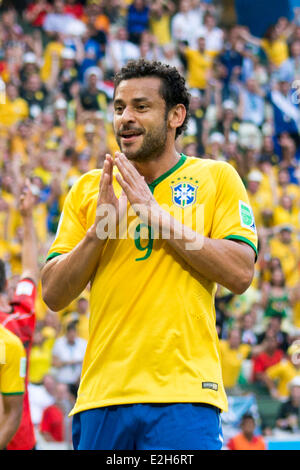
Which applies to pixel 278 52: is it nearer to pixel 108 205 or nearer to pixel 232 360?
pixel 232 360

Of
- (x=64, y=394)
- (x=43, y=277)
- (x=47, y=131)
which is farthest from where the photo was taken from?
(x=47, y=131)

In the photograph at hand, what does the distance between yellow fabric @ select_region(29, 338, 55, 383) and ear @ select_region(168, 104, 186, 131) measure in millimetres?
7513

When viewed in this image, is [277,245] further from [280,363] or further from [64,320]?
[64,320]

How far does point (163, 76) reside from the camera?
3.83 metres

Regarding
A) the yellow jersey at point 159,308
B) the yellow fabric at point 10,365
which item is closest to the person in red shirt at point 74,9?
the yellow fabric at point 10,365

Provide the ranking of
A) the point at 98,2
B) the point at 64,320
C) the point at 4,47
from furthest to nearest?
1. the point at 98,2
2. the point at 4,47
3. the point at 64,320

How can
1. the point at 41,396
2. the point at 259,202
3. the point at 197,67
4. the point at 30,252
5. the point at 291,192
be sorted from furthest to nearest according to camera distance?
the point at 197,67 < the point at 291,192 < the point at 259,202 < the point at 41,396 < the point at 30,252

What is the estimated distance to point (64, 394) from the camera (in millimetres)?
10242

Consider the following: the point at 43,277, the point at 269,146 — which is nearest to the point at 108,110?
the point at 269,146

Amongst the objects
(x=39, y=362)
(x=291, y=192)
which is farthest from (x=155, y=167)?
(x=291, y=192)

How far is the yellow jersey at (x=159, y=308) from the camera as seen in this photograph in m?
3.45

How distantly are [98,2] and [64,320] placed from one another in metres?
8.26

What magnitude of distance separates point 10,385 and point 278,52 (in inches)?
583

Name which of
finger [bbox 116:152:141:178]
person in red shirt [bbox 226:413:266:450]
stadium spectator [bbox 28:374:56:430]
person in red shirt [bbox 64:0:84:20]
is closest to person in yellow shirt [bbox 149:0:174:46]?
person in red shirt [bbox 64:0:84:20]
